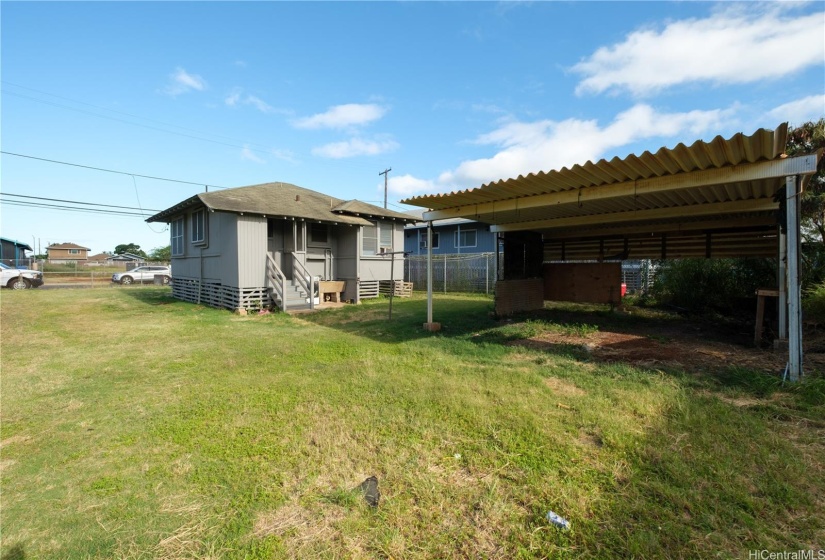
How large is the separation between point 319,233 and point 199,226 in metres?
4.26

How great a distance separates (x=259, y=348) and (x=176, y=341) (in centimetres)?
189

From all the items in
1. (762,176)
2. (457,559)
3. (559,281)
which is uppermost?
(762,176)

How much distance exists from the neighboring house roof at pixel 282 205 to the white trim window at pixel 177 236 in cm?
34

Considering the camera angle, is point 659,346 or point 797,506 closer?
point 797,506

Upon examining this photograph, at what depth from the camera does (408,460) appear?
272 cm

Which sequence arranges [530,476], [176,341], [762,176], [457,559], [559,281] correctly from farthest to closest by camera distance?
[559,281] → [176,341] → [762,176] → [530,476] → [457,559]

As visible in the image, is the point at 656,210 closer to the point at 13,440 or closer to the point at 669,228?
the point at 669,228

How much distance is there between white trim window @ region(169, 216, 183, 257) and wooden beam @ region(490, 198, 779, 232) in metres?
13.2

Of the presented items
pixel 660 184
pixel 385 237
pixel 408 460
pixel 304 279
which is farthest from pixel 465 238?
pixel 408 460

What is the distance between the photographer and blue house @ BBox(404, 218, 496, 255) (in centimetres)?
2286

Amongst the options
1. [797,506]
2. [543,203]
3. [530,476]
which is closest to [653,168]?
[543,203]

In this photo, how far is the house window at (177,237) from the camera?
15.6m

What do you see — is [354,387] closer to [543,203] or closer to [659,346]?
[543,203]

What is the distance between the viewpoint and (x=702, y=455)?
2.64 metres
